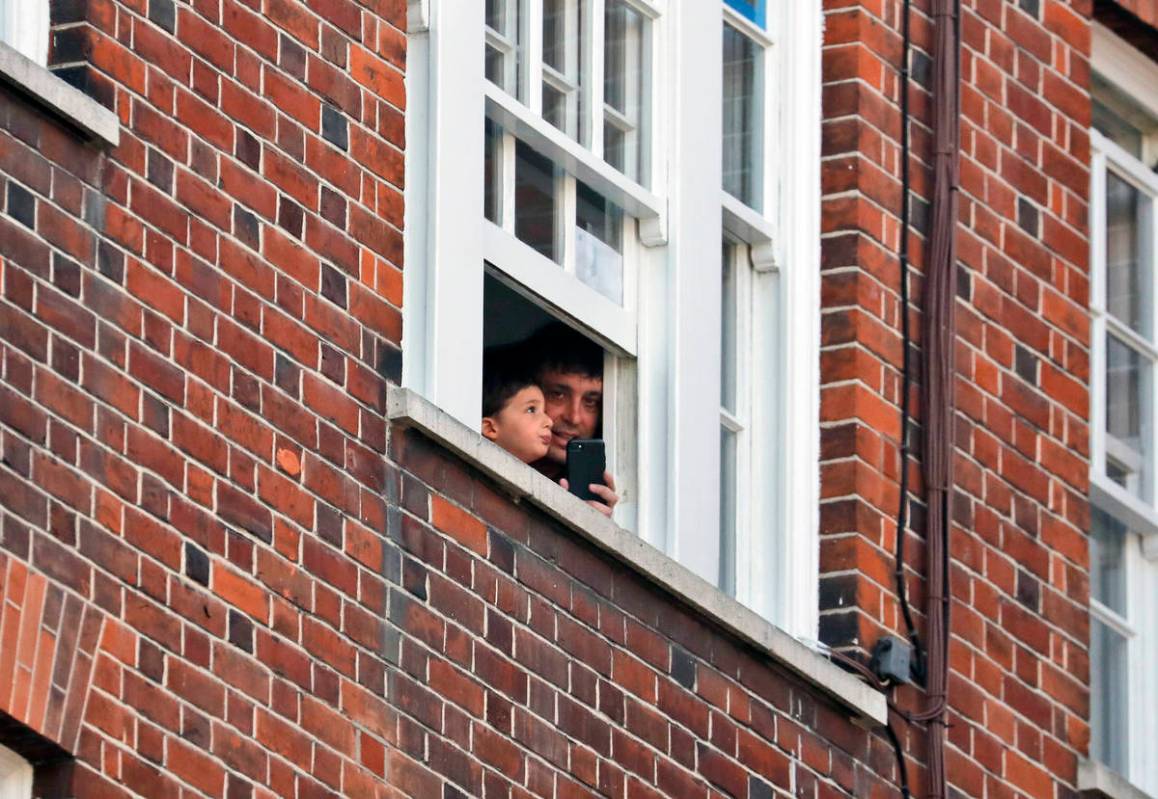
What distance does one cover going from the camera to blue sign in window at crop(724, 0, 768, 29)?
12469 millimetres

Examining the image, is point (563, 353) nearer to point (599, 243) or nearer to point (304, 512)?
point (599, 243)

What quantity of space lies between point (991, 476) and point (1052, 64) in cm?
156

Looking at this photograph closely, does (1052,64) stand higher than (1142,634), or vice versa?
(1052,64)

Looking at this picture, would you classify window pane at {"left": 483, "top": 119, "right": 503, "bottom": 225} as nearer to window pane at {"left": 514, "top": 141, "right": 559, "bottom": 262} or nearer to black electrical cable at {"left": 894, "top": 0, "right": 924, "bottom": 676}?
window pane at {"left": 514, "top": 141, "right": 559, "bottom": 262}

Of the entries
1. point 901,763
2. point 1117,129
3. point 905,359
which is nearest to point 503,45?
point 905,359

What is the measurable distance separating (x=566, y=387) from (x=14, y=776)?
2964mm

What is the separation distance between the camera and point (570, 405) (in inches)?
461

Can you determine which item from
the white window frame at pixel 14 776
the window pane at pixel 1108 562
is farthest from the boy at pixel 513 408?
the window pane at pixel 1108 562

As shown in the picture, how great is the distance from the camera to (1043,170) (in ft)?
43.9

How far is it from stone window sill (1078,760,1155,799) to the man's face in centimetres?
216

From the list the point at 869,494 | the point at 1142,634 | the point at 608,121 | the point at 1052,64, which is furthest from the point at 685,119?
the point at 1142,634

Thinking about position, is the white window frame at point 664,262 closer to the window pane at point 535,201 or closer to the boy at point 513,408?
the window pane at point 535,201

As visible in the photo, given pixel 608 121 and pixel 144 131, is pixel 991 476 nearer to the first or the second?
pixel 608 121

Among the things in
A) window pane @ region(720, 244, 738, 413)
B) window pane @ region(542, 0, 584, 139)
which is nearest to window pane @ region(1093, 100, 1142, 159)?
window pane @ region(720, 244, 738, 413)
